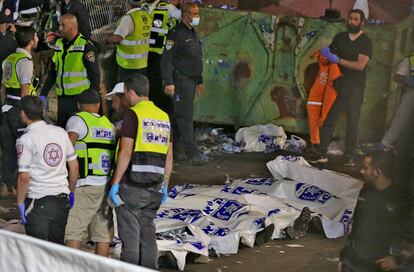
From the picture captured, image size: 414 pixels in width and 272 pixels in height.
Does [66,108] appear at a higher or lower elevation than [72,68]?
lower

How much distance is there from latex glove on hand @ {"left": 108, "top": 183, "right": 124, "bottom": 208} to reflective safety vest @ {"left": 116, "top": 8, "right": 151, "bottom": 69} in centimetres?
392

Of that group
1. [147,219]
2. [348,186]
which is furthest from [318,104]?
[147,219]

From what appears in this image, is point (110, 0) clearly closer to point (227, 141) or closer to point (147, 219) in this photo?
point (227, 141)

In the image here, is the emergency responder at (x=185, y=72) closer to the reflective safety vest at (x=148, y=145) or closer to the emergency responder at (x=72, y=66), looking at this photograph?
the emergency responder at (x=72, y=66)

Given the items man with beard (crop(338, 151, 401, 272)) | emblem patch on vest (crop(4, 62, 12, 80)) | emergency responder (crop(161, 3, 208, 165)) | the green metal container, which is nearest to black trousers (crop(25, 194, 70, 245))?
man with beard (crop(338, 151, 401, 272))

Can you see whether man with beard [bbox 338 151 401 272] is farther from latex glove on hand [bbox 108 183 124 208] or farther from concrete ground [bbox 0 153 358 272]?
latex glove on hand [bbox 108 183 124 208]

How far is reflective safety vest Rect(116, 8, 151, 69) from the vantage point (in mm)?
10414

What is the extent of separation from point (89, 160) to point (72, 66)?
2217 millimetres

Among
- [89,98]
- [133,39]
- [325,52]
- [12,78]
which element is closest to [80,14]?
[133,39]

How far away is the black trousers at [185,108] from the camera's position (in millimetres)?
10727

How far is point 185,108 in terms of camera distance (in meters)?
10.8

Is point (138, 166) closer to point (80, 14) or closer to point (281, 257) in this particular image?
point (281, 257)

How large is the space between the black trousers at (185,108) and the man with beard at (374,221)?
4.77 m

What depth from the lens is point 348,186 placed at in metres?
9.05
